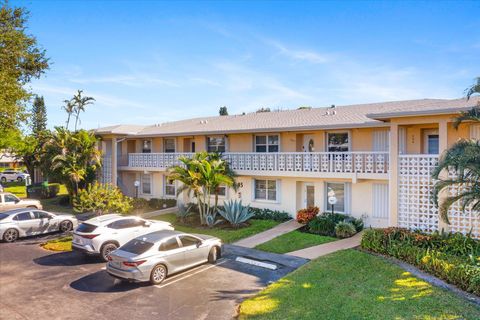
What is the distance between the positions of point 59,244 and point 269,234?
381 inches

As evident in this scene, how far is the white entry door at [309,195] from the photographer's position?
2014cm

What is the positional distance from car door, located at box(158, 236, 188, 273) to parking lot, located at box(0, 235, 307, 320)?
0.38m

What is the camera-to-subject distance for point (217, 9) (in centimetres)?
1421

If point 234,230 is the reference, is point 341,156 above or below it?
above

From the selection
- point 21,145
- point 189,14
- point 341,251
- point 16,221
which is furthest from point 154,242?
point 21,145

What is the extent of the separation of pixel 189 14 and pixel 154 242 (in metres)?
8.54

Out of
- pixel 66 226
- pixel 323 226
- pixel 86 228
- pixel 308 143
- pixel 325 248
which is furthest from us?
pixel 308 143

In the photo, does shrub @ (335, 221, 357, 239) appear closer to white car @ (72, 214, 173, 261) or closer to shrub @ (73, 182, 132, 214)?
white car @ (72, 214, 173, 261)

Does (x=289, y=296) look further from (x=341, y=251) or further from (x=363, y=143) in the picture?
(x=363, y=143)

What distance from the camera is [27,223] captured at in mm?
17703

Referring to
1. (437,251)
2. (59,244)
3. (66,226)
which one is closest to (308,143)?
(437,251)

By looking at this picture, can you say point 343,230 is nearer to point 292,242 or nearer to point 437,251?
point 292,242

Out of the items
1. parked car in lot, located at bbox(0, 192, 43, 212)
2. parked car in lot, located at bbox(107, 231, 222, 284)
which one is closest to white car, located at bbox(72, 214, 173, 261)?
parked car in lot, located at bbox(107, 231, 222, 284)

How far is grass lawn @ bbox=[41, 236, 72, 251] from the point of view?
15957 mm
